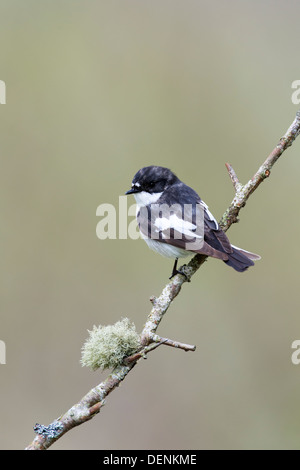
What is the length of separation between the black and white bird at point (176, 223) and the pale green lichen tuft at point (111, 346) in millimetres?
1225

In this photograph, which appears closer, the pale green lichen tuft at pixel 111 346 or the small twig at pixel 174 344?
the small twig at pixel 174 344

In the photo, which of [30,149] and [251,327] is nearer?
[251,327]

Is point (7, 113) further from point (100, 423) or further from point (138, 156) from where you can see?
point (100, 423)

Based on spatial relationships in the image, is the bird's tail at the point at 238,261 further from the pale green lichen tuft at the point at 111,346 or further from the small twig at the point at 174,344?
the small twig at the point at 174,344

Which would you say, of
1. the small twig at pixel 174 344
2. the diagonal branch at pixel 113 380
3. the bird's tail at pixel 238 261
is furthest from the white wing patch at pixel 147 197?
the small twig at pixel 174 344

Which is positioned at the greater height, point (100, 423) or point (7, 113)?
point (7, 113)

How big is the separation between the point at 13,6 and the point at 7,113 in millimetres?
1295

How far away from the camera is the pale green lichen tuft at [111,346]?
2.37 meters

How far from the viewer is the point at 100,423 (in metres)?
5.41

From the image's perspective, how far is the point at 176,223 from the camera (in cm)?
407

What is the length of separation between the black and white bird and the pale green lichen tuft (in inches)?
48.2

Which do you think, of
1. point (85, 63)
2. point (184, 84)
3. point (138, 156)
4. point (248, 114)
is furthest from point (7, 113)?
point (248, 114)

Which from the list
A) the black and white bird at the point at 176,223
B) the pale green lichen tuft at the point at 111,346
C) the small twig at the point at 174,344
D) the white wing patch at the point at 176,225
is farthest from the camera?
the white wing patch at the point at 176,225

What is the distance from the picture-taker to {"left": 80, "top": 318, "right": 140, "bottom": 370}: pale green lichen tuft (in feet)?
7.78
